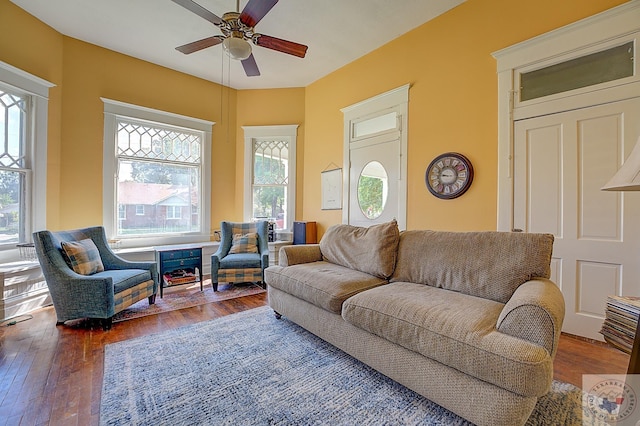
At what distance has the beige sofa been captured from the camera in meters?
1.26

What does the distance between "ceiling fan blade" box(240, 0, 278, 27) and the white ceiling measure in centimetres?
97

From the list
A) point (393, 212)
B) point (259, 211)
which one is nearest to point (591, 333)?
point (393, 212)

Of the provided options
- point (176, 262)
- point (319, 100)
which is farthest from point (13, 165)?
point (319, 100)

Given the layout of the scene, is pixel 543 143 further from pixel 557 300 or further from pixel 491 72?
pixel 557 300

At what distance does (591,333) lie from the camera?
2391mm

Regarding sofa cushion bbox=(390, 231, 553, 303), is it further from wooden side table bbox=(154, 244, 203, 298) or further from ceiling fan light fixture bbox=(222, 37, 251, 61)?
wooden side table bbox=(154, 244, 203, 298)

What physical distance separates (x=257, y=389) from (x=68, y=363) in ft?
4.81

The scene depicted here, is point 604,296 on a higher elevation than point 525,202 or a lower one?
lower

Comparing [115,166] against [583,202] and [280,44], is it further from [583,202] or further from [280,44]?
[583,202]

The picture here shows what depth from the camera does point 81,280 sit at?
8.39 feet

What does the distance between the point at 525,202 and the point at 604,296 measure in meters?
0.97

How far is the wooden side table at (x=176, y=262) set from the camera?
142 inches

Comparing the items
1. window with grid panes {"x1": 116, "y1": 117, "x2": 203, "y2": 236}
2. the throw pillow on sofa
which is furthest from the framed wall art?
Result: the throw pillow on sofa

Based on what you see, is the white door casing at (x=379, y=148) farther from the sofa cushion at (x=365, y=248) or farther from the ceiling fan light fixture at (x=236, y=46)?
the ceiling fan light fixture at (x=236, y=46)
